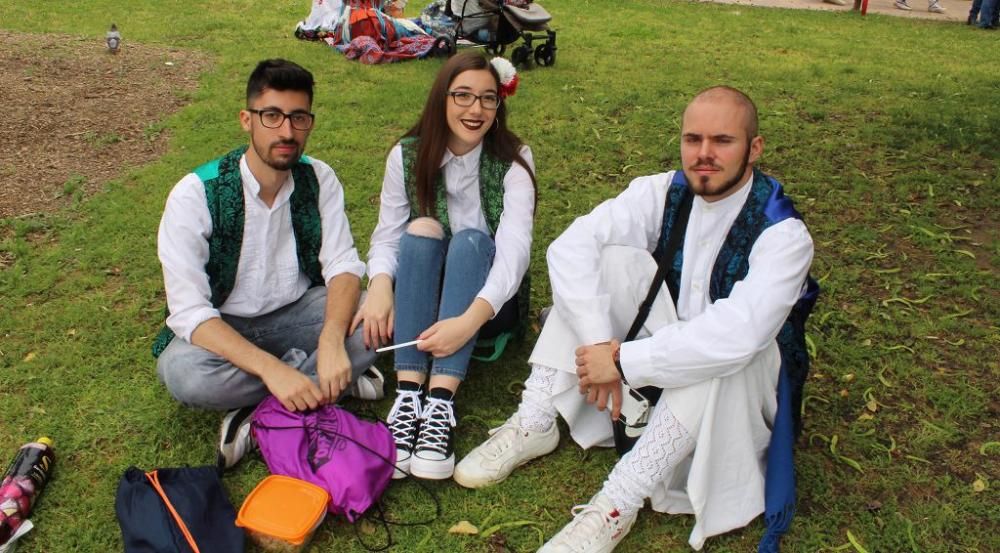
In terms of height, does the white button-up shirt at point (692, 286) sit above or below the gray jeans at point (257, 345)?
above

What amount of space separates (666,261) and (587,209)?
95.9 inches

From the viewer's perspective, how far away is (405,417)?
329 cm

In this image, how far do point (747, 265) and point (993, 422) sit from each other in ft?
5.07

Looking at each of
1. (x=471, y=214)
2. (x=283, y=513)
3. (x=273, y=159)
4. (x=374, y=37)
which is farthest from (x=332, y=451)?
(x=374, y=37)

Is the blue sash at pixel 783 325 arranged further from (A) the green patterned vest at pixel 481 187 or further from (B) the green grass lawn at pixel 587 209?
(A) the green patterned vest at pixel 481 187

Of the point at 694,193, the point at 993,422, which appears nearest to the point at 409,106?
the point at 694,193

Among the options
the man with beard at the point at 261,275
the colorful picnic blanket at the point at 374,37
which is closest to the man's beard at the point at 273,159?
the man with beard at the point at 261,275

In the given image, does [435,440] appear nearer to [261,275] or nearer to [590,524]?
[590,524]

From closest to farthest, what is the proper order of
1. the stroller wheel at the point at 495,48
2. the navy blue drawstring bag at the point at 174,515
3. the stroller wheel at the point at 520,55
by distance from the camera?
the navy blue drawstring bag at the point at 174,515, the stroller wheel at the point at 520,55, the stroller wheel at the point at 495,48

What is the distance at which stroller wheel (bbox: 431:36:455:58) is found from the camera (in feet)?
28.9

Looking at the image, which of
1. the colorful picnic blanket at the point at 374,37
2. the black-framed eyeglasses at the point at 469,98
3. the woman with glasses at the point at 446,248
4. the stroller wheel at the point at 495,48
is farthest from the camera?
the stroller wheel at the point at 495,48

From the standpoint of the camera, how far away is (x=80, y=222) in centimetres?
515

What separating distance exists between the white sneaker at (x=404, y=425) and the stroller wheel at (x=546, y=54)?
19.7ft

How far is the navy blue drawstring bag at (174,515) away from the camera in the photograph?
2607 millimetres
